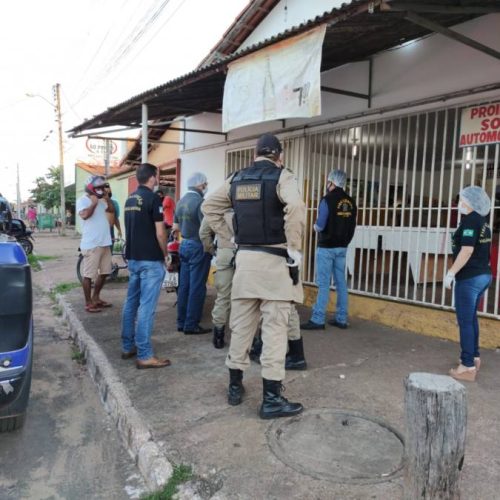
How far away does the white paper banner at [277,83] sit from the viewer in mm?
4254

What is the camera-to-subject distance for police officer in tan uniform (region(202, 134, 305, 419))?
3.16 m

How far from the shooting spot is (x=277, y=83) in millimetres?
4660

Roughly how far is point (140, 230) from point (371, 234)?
10.8 ft

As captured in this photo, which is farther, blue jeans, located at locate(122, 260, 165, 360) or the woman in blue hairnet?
blue jeans, located at locate(122, 260, 165, 360)

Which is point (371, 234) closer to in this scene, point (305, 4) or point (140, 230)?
point (140, 230)

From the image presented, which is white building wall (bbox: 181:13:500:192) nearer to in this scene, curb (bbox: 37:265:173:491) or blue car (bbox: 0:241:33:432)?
curb (bbox: 37:265:173:491)

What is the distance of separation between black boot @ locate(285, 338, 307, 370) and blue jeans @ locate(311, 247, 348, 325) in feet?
4.42

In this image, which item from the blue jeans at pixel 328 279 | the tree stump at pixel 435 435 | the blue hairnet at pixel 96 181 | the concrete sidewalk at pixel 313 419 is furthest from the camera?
the blue hairnet at pixel 96 181

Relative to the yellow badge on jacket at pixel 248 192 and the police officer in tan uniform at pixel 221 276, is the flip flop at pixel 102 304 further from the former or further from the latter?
the yellow badge on jacket at pixel 248 192

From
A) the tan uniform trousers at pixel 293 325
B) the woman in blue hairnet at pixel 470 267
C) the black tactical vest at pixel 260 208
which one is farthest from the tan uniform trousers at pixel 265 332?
the woman in blue hairnet at pixel 470 267

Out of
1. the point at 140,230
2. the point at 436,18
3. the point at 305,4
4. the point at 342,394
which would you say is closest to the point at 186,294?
the point at 140,230

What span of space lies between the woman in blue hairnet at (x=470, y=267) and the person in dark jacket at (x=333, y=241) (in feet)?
5.50

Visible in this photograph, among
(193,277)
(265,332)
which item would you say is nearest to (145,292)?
(193,277)

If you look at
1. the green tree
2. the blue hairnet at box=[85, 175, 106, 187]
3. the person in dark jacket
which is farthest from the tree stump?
the green tree
